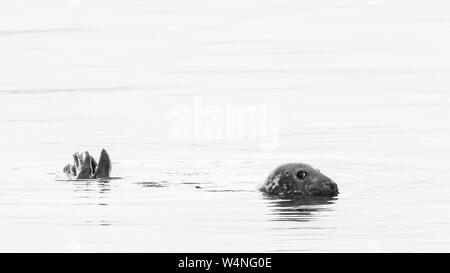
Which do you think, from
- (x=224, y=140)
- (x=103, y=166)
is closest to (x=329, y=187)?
(x=103, y=166)

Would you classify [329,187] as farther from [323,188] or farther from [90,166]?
[90,166]

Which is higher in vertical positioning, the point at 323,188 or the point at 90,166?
the point at 90,166

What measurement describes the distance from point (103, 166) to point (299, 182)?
118 inches

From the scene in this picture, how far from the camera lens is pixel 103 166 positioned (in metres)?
22.2

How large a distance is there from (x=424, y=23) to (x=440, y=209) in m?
30.7

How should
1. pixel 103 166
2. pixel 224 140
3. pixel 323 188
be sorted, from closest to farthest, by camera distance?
1. pixel 323 188
2. pixel 103 166
3. pixel 224 140

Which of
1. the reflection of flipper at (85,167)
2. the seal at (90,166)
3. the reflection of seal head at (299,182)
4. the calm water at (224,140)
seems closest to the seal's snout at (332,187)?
the reflection of seal head at (299,182)

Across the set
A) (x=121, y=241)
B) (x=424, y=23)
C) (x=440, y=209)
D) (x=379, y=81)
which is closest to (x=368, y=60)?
(x=379, y=81)

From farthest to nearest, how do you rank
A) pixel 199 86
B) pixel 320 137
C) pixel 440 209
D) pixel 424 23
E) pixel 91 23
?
pixel 91 23
pixel 424 23
pixel 199 86
pixel 320 137
pixel 440 209

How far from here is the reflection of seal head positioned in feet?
67.1

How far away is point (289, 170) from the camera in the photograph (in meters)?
20.7

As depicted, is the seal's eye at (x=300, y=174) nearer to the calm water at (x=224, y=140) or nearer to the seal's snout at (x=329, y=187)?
the seal's snout at (x=329, y=187)

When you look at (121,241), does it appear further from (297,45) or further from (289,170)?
(297,45)

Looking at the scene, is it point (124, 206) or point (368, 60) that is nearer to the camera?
point (124, 206)
